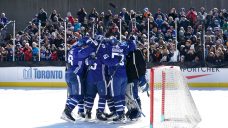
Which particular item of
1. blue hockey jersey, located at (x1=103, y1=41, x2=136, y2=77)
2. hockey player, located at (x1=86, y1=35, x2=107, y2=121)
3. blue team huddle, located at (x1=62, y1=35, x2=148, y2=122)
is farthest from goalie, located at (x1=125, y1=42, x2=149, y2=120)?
hockey player, located at (x1=86, y1=35, x2=107, y2=121)

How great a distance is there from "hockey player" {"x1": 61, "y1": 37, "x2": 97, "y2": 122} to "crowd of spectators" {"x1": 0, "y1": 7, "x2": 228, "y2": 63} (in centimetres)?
796

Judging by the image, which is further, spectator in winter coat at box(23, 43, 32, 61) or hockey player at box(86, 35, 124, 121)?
spectator in winter coat at box(23, 43, 32, 61)

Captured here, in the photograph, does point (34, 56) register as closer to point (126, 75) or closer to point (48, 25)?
point (48, 25)

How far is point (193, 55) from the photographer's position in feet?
Answer: 60.1

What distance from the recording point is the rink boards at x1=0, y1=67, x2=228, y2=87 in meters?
18.1

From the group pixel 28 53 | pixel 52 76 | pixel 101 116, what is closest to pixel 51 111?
pixel 101 116

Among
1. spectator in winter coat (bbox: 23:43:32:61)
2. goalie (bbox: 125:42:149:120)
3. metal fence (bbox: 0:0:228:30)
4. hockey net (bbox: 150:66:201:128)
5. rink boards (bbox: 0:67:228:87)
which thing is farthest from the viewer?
metal fence (bbox: 0:0:228:30)

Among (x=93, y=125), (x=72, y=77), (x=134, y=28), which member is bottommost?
(x=93, y=125)

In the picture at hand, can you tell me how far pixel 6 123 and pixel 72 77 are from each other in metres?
1.39

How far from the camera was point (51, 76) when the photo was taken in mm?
18688

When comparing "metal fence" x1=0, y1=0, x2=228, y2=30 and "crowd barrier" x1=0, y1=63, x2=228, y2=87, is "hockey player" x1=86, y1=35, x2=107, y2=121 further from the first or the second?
"metal fence" x1=0, y1=0, x2=228, y2=30

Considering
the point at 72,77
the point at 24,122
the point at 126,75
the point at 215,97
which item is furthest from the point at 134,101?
the point at 215,97

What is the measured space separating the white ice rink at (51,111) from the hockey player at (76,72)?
348 millimetres

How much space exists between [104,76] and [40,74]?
9.82 metres
